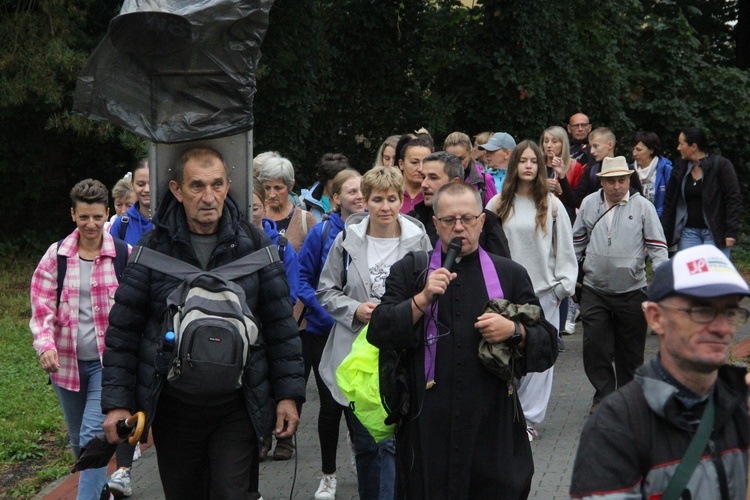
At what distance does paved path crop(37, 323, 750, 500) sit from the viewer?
24.5 feet

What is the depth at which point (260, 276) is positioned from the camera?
5.14m

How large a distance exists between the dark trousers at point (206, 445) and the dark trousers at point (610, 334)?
444 cm

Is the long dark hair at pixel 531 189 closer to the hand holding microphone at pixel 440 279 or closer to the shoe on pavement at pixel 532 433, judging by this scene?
the shoe on pavement at pixel 532 433

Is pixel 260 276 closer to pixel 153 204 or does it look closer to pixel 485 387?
pixel 153 204

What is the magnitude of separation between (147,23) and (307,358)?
122 inches

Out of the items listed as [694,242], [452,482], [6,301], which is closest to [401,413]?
A: [452,482]

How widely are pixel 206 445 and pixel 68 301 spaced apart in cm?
193

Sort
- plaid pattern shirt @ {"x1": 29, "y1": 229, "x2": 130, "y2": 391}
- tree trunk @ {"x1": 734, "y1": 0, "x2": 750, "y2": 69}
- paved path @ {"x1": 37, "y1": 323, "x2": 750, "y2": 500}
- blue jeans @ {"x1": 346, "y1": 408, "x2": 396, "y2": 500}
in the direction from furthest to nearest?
tree trunk @ {"x1": 734, "y1": 0, "x2": 750, "y2": 69} → paved path @ {"x1": 37, "y1": 323, "x2": 750, "y2": 500} → plaid pattern shirt @ {"x1": 29, "y1": 229, "x2": 130, "y2": 391} → blue jeans @ {"x1": 346, "y1": 408, "x2": 396, "y2": 500}

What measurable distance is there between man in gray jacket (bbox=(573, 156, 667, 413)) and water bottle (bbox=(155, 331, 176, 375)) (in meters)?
4.80

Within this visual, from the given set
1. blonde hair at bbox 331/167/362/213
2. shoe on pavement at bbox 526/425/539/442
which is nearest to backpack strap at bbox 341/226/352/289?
blonde hair at bbox 331/167/362/213

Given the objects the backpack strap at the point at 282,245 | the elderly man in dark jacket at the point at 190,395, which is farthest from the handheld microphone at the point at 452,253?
the backpack strap at the point at 282,245

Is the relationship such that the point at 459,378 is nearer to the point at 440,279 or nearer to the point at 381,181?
the point at 440,279

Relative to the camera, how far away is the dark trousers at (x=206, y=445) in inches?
197

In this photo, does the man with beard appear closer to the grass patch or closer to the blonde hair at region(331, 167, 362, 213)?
the blonde hair at region(331, 167, 362, 213)
